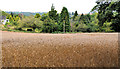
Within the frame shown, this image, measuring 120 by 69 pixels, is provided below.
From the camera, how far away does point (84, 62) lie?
202 inches

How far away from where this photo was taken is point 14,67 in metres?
5.09

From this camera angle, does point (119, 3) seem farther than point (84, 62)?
Yes

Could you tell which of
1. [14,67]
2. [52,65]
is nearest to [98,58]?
[52,65]

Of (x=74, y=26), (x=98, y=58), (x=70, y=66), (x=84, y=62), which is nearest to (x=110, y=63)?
(x=98, y=58)

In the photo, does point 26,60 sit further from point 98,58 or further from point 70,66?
point 98,58

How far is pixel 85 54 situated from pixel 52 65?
1.73m

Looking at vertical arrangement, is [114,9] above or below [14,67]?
above

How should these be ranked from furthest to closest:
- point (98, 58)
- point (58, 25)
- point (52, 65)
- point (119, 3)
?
point (58, 25) → point (119, 3) → point (98, 58) → point (52, 65)

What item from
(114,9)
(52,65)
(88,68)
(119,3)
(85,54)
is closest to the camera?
(88,68)

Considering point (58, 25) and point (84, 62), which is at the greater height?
point (58, 25)

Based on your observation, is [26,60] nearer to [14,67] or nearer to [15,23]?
[14,67]

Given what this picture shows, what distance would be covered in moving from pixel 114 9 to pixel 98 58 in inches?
312

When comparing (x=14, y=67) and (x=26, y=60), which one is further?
(x=26, y=60)

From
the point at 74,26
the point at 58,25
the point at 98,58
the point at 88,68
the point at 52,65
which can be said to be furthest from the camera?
the point at 74,26
